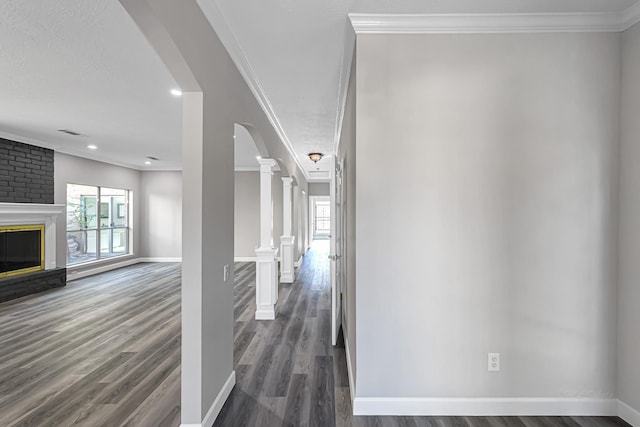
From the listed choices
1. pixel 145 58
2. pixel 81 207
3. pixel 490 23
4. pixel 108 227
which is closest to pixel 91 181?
pixel 81 207

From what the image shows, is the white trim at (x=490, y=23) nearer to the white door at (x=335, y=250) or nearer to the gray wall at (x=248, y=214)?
the white door at (x=335, y=250)

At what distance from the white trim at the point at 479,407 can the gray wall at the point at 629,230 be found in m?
0.26

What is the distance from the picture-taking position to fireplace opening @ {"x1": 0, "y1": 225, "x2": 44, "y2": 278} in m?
5.13

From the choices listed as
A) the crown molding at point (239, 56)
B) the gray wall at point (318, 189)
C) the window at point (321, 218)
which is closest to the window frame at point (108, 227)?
the crown molding at point (239, 56)

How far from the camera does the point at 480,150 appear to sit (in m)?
2.12

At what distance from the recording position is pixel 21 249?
540cm

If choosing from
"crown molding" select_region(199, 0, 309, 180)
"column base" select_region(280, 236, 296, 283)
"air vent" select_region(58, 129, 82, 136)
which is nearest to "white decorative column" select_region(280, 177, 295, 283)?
"column base" select_region(280, 236, 296, 283)

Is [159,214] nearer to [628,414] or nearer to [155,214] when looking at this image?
[155,214]

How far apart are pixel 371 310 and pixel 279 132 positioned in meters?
3.37

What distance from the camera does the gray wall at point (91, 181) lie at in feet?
20.3

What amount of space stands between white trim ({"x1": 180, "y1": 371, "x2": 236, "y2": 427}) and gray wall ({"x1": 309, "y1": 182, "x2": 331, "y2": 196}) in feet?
32.7

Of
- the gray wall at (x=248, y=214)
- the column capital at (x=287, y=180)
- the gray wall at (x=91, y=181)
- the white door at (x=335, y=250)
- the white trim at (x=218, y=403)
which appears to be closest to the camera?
the white trim at (x=218, y=403)

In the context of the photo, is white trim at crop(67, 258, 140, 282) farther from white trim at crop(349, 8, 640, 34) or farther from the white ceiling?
white trim at crop(349, 8, 640, 34)

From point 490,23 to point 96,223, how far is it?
8522 mm
